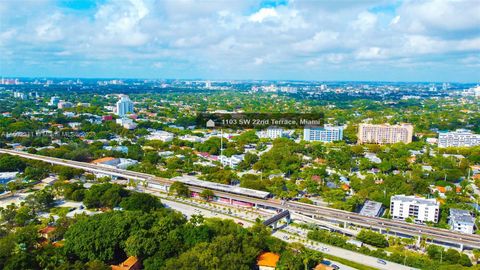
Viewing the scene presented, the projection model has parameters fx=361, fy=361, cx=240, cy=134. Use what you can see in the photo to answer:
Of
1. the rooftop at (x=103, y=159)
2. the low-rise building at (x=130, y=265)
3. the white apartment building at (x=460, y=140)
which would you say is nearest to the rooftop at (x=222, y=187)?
the rooftop at (x=103, y=159)

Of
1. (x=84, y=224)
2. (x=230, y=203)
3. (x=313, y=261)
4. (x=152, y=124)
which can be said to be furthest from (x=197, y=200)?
(x=152, y=124)

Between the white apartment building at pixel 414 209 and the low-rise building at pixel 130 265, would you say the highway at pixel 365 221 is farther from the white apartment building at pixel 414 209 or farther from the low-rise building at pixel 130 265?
the low-rise building at pixel 130 265

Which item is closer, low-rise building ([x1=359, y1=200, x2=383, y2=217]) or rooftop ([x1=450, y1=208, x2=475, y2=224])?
rooftop ([x1=450, y1=208, x2=475, y2=224])

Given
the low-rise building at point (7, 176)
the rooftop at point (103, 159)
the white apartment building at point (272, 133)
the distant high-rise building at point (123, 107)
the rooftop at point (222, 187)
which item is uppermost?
the distant high-rise building at point (123, 107)

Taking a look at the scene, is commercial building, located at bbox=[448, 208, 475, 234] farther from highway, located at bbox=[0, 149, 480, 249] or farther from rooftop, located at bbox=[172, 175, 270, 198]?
rooftop, located at bbox=[172, 175, 270, 198]

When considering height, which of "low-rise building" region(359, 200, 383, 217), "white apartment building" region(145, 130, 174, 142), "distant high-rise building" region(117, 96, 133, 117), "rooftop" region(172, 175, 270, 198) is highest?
"distant high-rise building" region(117, 96, 133, 117)

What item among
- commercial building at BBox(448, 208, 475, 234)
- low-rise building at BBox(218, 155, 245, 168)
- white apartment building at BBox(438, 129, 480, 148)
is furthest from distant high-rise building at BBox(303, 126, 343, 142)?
commercial building at BBox(448, 208, 475, 234)
